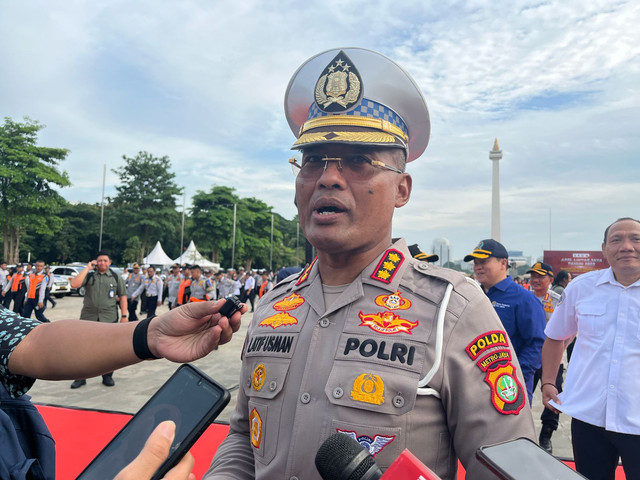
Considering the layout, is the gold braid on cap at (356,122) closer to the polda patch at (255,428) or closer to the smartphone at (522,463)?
the polda patch at (255,428)

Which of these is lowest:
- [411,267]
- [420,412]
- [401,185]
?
[420,412]

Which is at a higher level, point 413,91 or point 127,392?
point 413,91

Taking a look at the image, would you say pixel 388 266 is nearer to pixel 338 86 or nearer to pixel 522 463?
pixel 338 86

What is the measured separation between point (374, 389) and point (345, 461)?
1.95 ft

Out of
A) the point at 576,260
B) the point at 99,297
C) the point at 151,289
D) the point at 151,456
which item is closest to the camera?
the point at 151,456

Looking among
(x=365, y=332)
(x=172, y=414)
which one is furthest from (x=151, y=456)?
(x=365, y=332)

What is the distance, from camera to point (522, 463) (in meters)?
0.64

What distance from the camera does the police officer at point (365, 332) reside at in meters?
1.33

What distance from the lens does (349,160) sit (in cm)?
164

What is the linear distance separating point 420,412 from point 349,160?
0.88m

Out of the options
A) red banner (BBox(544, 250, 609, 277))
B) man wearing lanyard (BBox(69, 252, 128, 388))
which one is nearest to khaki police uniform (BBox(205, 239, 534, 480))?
man wearing lanyard (BBox(69, 252, 128, 388))

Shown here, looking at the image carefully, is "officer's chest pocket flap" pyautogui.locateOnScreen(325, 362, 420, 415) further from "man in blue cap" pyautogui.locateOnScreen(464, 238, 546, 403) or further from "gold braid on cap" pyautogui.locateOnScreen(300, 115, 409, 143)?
"man in blue cap" pyautogui.locateOnScreen(464, 238, 546, 403)

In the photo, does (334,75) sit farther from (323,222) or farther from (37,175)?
(37,175)

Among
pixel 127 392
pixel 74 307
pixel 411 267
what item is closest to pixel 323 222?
pixel 411 267
